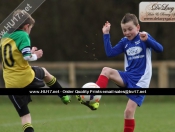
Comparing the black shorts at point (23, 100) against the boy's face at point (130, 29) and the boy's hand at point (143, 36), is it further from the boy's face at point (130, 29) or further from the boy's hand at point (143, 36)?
the boy's hand at point (143, 36)

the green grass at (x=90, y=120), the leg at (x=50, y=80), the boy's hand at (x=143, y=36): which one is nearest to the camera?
the boy's hand at (x=143, y=36)

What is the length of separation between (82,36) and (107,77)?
1149 centimetres

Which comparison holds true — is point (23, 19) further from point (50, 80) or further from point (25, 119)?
point (25, 119)

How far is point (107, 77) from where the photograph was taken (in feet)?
21.7

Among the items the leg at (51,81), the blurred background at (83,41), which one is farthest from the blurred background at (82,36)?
the leg at (51,81)

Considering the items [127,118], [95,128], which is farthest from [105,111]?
[127,118]

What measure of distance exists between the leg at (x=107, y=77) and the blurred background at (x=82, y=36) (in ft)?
32.8

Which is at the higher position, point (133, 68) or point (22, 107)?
point (133, 68)

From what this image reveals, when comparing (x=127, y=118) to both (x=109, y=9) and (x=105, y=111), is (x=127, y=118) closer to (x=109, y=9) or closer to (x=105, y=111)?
(x=105, y=111)

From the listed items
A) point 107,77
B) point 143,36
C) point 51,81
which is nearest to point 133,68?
point 107,77

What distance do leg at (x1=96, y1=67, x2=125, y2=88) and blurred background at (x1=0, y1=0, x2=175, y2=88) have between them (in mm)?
9983

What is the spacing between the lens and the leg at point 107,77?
6.58 meters

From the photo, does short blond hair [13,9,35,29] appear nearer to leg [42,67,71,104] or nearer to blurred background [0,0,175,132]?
leg [42,67,71,104]

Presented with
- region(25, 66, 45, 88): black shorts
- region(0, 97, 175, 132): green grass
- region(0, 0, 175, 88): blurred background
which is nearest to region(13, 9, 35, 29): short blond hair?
region(25, 66, 45, 88): black shorts
